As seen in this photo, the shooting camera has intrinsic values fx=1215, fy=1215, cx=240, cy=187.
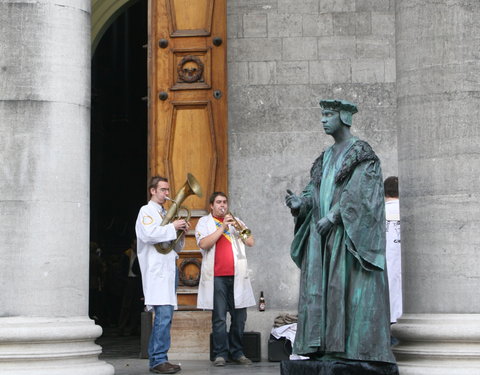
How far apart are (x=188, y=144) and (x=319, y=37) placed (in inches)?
81.6

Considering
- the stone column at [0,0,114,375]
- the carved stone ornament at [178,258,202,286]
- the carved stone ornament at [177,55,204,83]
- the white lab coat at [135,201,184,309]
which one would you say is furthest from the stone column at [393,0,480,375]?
the carved stone ornament at [177,55,204,83]

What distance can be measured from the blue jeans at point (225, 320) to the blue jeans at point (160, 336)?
959 millimetres

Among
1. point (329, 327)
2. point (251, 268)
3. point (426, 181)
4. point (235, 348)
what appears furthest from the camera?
point (251, 268)

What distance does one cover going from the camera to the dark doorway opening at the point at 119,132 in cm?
2650

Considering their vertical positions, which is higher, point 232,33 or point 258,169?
point 232,33

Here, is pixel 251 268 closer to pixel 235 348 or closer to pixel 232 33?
pixel 235 348

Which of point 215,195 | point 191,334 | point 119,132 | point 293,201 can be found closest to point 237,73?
point 215,195

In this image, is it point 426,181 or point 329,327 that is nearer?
point 329,327

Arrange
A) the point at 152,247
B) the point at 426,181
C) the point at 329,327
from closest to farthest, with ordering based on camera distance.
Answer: the point at 329,327, the point at 426,181, the point at 152,247

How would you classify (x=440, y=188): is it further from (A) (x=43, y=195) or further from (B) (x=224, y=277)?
(B) (x=224, y=277)

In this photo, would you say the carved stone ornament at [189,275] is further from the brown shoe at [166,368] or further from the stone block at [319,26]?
the stone block at [319,26]

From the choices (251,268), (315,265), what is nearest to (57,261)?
(315,265)

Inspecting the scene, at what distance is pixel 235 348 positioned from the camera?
536 inches

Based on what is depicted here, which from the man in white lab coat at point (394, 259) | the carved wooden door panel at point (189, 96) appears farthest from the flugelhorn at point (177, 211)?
the man in white lab coat at point (394, 259)
